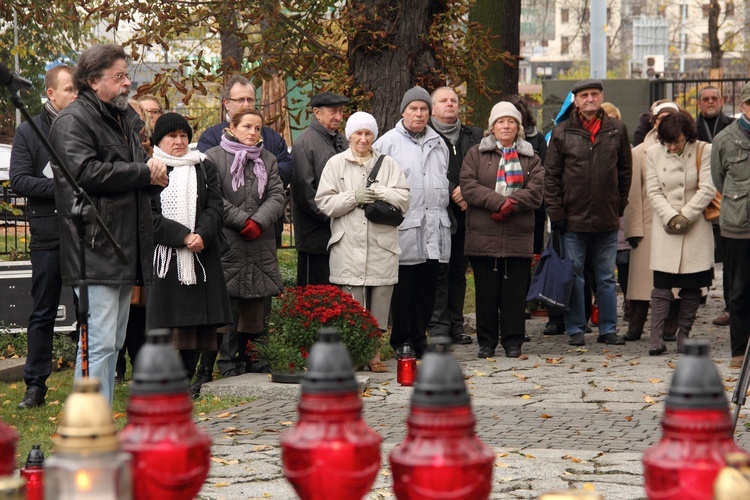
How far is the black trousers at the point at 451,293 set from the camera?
1142 cm

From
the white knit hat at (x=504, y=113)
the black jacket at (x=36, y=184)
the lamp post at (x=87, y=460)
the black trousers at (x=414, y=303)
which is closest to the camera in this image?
the lamp post at (x=87, y=460)

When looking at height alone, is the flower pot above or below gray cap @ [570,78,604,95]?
below

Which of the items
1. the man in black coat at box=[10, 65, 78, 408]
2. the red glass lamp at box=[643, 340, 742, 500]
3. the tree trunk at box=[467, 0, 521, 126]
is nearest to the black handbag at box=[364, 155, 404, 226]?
the man in black coat at box=[10, 65, 78, 408]

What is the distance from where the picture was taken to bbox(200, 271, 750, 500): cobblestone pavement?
232 inches

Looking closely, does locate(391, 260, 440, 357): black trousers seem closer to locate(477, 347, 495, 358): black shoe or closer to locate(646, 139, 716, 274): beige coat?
locate(477, 347, 495, 358): black shoe

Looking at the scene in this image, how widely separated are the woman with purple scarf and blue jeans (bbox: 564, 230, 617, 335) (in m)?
3.32

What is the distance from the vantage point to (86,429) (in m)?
2.06

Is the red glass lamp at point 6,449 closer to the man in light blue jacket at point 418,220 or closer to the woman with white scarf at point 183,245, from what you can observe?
the woman with white scarf at point 183,245

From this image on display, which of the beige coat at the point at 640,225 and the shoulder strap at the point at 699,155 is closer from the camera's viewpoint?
the shoulder strap at the point at 699,155

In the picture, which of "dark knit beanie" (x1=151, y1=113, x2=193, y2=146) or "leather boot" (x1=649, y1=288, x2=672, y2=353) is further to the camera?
"leather boot" (x1=649, y1=288, x2=672, y2=353)

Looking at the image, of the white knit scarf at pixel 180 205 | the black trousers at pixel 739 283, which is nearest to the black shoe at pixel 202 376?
the white knit scarf at pixel 180 205

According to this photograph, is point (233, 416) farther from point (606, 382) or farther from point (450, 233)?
point (450, 233)

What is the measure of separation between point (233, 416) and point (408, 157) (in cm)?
339

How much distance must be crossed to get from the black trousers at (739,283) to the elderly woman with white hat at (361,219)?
103 inches
